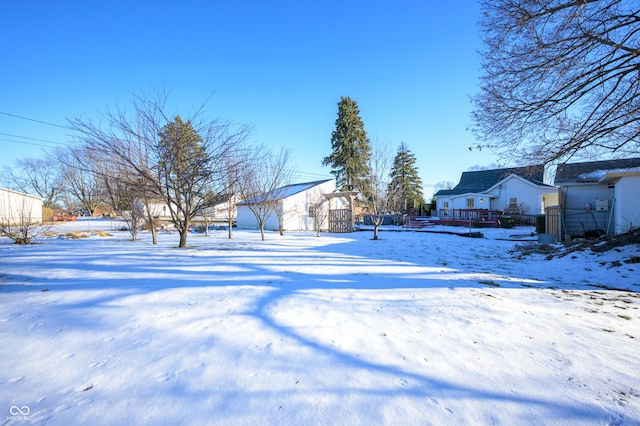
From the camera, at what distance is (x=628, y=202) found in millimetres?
9938

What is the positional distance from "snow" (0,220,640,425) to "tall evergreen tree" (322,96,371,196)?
27926 millimetres

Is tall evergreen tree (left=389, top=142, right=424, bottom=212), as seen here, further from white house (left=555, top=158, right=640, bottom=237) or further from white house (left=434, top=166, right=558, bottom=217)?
white house (left=555, top=158, right=640, bottom=237)

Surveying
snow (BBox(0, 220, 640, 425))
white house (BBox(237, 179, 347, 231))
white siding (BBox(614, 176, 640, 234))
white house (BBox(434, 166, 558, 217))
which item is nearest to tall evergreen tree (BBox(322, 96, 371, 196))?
white house (BBox(237, 179, 347, 231))

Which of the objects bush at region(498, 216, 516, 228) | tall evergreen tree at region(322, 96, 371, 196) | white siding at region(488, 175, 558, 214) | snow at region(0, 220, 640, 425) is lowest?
snow at region(0, 220, 640, 425)

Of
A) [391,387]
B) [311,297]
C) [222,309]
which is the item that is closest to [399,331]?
[391,387]

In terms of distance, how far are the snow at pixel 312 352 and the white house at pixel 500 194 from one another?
75.5 ft

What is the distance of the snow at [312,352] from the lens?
1719mm

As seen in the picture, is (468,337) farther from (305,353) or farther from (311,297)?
(311,297)

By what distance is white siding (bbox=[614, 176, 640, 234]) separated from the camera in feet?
31.9

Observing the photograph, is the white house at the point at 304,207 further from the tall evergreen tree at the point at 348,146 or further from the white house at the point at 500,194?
the white house at the point at 500,194

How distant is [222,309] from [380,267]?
396 cm

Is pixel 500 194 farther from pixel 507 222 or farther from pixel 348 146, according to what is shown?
pixel 348 146

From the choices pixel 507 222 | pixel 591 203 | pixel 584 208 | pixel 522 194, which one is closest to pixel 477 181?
pixel 522 194

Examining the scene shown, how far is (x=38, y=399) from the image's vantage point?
1810mm
